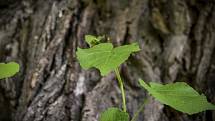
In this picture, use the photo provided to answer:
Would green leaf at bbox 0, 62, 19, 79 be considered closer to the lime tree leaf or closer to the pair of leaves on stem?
the pair of leaves on stem

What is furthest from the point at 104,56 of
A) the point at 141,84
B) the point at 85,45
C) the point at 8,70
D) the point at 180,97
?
the point at 85,45

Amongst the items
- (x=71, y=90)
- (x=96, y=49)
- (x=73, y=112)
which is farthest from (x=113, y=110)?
(x=71, y=90)

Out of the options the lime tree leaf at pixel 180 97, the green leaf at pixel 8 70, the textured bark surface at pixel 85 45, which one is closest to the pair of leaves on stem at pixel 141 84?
the lime tree leaf at pixel 180 97

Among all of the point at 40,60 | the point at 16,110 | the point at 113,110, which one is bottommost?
the point at 16,110

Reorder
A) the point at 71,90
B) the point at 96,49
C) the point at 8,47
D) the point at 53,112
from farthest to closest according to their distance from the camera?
the point at 8,47, the point at 71,90, the point at 53,112, the point at 96,49

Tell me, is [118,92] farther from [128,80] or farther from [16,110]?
[16,110]

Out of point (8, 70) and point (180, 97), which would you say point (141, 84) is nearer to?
point (180, 97)

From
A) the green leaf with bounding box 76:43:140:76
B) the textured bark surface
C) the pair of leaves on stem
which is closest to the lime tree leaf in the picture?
the pair of leaves on stem
